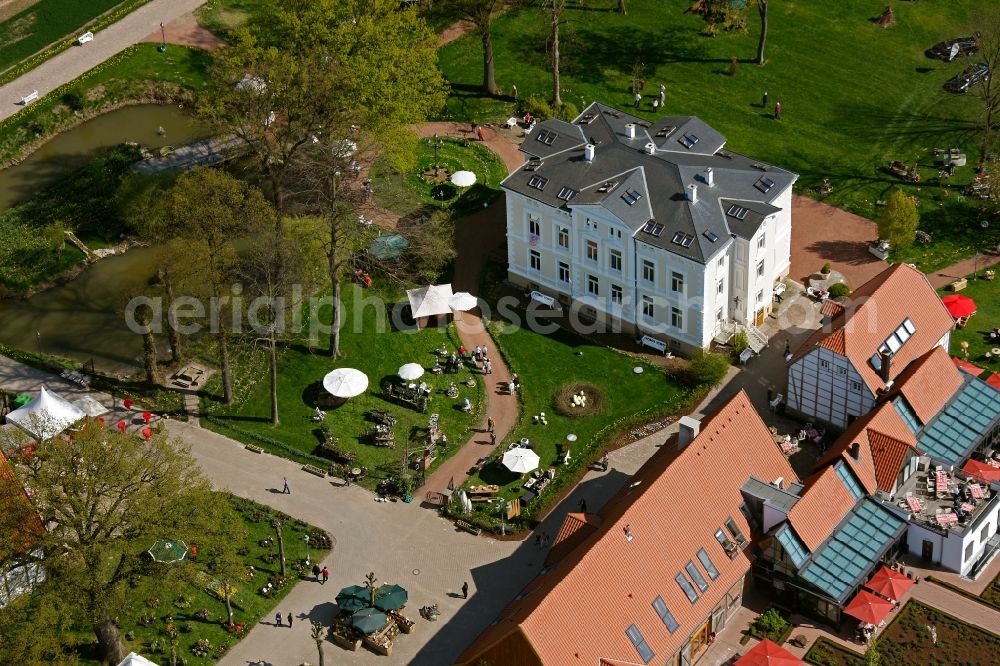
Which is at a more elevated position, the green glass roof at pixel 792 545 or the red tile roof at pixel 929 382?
the red tile roof at pixel 929 382

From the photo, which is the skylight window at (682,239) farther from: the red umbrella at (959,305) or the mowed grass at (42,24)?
the mowed grass at (42,24)

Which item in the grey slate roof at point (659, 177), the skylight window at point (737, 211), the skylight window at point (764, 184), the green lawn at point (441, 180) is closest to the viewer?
the grey slate roof at point (659, 177)

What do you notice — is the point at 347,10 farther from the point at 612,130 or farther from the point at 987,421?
the point at 987,421

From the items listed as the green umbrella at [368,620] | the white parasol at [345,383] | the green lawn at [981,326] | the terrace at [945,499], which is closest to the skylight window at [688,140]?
the green lawn at [981,326]

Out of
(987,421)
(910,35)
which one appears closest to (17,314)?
(987,421)

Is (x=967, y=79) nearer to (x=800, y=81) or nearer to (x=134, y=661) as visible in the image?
(x=800, y=81)
